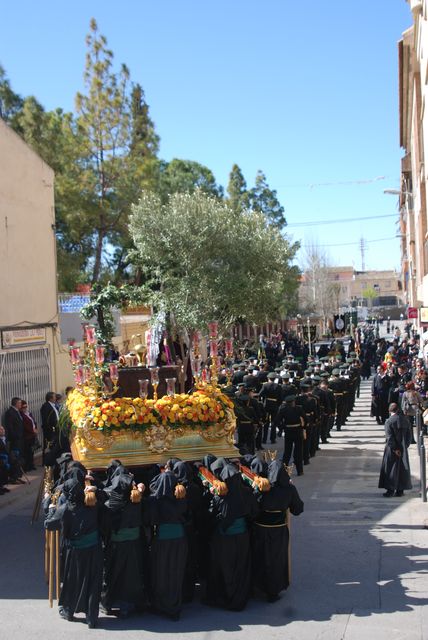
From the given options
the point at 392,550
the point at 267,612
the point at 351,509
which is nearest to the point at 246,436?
the point at 351,509

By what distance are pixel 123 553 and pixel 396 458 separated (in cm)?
614

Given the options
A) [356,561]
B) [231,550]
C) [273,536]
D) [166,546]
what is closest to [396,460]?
[356,561]

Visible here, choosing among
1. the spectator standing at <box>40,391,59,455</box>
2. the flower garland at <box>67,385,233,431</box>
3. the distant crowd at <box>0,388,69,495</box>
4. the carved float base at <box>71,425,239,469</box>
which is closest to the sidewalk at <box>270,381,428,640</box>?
the carved float base at <box>71,425,239,469</box>

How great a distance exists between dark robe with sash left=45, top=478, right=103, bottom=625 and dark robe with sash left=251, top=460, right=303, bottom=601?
1.68 m

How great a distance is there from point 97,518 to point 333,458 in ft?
31.8

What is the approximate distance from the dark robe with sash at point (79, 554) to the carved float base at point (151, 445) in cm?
195

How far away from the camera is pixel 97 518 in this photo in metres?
7.59

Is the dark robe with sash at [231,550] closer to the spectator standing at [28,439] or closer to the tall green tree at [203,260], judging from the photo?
the spectator standing at [28,439]

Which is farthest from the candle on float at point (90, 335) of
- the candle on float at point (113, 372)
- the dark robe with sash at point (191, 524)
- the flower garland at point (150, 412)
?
the dark robe with sash at point (191, 524)

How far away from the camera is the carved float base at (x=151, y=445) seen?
9586 millimetres

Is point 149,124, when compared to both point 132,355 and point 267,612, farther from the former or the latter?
point 267,612

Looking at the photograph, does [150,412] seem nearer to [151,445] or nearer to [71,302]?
[151,445]

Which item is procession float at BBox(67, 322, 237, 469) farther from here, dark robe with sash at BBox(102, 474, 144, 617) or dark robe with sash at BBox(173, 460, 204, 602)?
dark robe with sash at BBox(102, 474, 144, 617)

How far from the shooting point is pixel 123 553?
7.75 m
